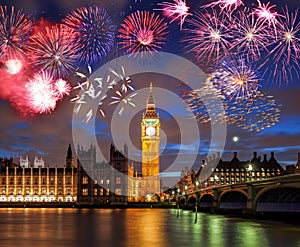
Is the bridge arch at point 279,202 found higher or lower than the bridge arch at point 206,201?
higher

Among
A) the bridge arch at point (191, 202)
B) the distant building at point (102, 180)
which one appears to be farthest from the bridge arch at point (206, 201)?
the distant building at point (102, 180)

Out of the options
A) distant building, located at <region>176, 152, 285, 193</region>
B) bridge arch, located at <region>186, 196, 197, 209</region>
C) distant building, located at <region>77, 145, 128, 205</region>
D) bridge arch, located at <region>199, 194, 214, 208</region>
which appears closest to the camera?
bridge arch, located at <region>199, 194, 214, 208</region>

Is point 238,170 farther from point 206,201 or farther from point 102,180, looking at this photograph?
point 206,201

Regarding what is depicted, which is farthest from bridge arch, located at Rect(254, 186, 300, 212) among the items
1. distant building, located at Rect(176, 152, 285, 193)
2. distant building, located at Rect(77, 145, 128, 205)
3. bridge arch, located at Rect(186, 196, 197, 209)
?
distant building, located at Rect(176, 152, 285, 193)

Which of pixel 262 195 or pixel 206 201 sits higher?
pixel 262 195

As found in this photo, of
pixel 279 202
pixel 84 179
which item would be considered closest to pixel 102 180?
pixel 84 179

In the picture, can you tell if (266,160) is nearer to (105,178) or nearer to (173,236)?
(105,178)

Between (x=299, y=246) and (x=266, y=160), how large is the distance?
16417cm

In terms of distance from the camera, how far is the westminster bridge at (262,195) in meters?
58.6

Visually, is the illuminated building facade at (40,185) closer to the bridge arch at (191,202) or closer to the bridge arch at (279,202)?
the bridge arch at (191,202)

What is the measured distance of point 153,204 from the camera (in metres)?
151

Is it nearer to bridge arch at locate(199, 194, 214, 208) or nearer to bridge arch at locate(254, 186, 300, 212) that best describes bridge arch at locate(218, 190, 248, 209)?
bridge arch at locate(199, 194, 214, 208)

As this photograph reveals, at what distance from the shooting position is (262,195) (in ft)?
232

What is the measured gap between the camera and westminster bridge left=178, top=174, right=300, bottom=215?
58631mm
